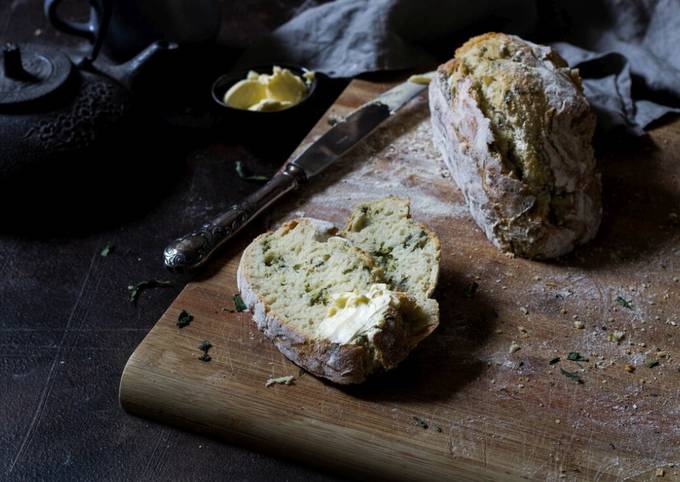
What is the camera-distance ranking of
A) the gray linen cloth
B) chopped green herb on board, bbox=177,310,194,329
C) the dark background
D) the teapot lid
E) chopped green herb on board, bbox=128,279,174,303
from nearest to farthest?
the dark background → chopped green herb on board, bbox=177,310,194,329 → chopped green herb on board, bbox=128,279,174,303 → the teapot lid → the gray linen cloth

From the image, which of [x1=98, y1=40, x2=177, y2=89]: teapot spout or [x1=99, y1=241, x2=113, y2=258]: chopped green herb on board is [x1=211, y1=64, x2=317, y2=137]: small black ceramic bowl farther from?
[x1=99, y1=241, x2=113, y2=258]: chopped green herb on board

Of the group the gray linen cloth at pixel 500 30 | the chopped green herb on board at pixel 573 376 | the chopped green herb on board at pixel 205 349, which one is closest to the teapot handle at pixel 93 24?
the gray linen cloth at pixel 500 30

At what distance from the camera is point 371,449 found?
233 cm

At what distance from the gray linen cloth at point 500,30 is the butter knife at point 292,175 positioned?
348 millimetres

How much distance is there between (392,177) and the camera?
133 inches

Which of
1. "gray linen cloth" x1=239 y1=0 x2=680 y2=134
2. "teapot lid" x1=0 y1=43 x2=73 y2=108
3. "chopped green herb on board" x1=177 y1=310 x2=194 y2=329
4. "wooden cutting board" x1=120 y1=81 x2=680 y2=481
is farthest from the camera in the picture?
"gray linen cloth" x1=239 y1=0 x2=680 y2=134

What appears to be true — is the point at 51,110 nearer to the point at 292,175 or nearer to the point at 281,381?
the point at 292,175

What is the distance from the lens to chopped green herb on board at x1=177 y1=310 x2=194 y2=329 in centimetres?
269

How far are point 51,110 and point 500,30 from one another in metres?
2.27

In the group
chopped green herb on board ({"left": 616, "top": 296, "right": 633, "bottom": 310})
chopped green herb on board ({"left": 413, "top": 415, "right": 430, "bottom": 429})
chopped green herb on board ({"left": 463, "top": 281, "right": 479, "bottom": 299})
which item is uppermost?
chopped green herb on board ({"left": 616, "top": 296, "right": 633, "bottom": 310})

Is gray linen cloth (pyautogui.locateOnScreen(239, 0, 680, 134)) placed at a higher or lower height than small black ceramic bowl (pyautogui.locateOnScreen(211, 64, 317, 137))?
higher

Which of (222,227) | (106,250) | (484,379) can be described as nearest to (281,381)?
(484,379)

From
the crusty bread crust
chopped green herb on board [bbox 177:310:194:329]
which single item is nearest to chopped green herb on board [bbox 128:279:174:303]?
chopped green herb on board [bbox 177:310:194:329]

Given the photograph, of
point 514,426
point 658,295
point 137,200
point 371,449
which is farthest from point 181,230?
point 658,295
